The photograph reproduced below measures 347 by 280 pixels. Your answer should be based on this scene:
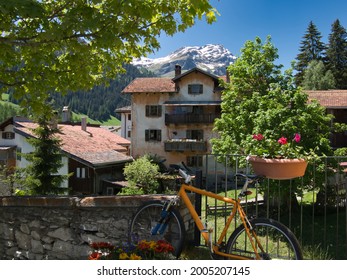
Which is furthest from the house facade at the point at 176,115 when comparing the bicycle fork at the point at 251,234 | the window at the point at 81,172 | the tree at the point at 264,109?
the bicycle fork at the point at 251,234

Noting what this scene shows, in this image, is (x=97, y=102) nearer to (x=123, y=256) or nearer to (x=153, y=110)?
(x=153, y=110)

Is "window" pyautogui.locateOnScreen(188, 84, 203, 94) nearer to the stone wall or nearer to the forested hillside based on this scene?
the stone wall

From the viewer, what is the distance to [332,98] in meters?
30.5

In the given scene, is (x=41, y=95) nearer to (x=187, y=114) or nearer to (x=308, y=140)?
(x=308, y=140)

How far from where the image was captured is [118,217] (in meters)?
4.85

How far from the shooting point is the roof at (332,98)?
29.2 metres

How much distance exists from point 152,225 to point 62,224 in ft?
4.41

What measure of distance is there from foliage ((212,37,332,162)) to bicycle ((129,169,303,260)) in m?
10.9

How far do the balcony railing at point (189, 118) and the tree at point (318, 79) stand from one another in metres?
16.6

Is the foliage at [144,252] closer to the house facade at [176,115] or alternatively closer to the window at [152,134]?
the house facade at [176,115]

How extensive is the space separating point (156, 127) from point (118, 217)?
33465mm

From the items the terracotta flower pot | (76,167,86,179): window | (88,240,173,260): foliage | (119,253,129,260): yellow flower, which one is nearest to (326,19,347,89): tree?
(76,167,86,179): window

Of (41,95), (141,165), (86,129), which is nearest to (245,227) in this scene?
(41,95)

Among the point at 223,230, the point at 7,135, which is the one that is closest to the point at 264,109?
the point at 223,230
